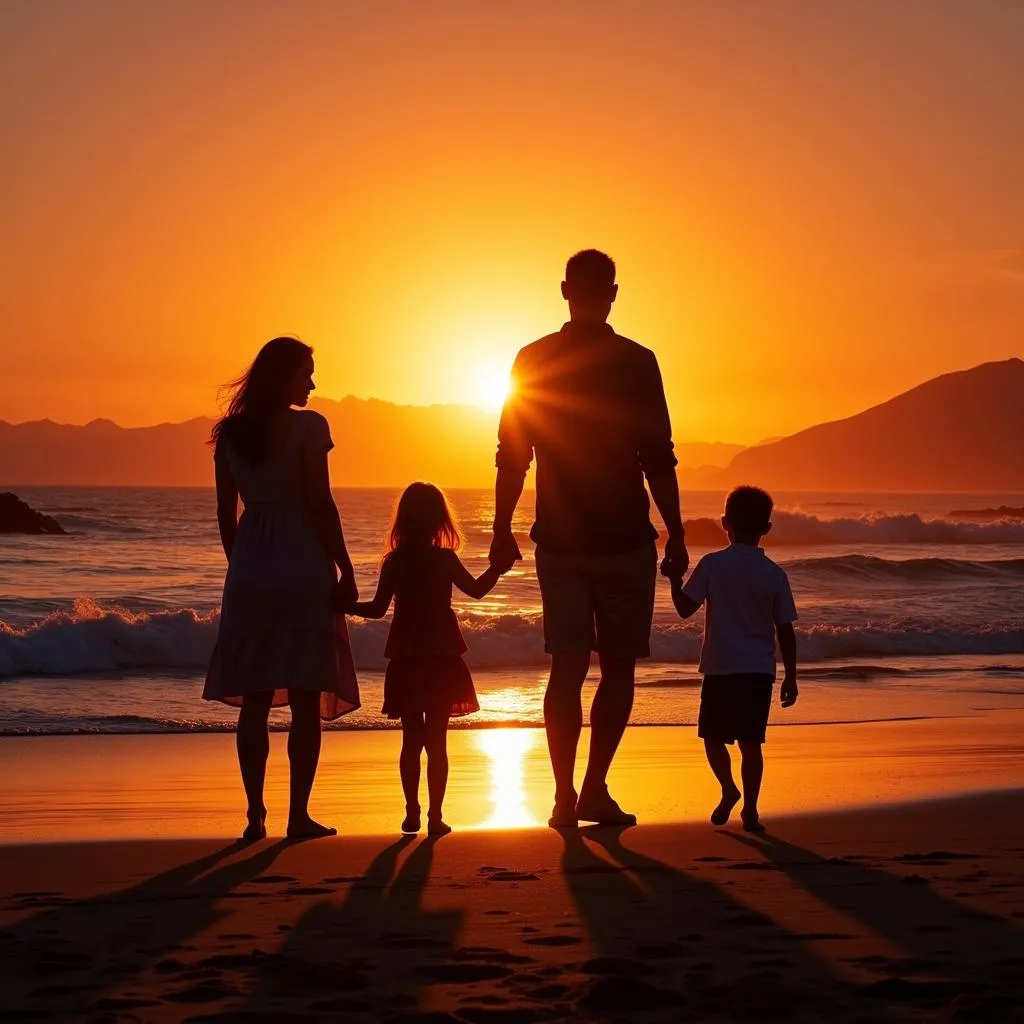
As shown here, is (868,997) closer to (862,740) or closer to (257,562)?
(257,562)

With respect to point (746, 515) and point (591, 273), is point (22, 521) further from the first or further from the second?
point (746, 515)

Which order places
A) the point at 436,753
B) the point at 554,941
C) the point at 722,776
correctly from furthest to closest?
1. the point at 436,753
2. the point at 722,776
3. the point at 554,941

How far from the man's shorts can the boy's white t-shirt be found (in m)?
0.26

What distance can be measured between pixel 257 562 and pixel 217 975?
227cm

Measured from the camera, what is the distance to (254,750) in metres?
5.41

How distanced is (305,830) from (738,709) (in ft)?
5.50

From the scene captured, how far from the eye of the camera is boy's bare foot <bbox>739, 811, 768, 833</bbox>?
5428 millimetres

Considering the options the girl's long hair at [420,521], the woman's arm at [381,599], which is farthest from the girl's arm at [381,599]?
the girl's long hair at [420,521]

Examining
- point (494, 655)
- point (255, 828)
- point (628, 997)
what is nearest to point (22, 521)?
point (494, 655)

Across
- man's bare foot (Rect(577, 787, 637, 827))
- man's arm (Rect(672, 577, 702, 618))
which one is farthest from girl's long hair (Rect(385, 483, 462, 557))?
man's bare foot (Rect(577, 787, 637, 827))

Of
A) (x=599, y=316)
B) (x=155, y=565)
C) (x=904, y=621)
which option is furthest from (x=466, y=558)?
(x=599, y=316)

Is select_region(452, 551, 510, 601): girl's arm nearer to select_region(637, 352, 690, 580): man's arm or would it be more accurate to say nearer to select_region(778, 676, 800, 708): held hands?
select_region(637, 352, 690, 580): man's arm

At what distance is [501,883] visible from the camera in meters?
4.28

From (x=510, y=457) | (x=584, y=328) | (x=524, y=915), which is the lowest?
(x=524, y=915)
